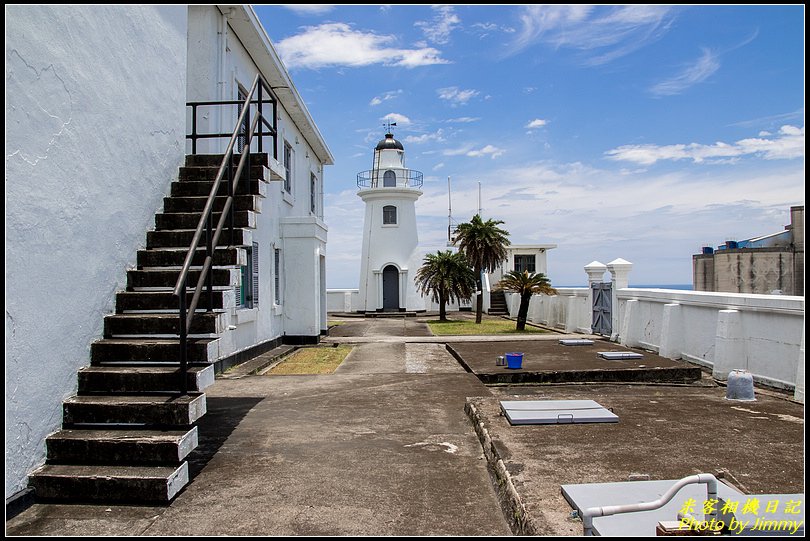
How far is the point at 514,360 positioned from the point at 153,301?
6.23m

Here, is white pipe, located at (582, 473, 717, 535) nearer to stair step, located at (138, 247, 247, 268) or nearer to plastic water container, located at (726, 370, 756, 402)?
stair step, located at (138, 247, 247, 268)

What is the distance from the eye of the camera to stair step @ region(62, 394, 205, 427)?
4.68m

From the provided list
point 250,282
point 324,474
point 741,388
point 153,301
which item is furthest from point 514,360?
point 153,301

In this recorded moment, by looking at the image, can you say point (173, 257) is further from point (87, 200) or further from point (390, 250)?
point (390, 250)

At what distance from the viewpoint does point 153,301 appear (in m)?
5.71

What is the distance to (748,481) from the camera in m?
4.26

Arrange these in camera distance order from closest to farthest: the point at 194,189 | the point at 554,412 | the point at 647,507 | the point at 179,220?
the point at 647,507 < the point at 554,412 < the point at 179,220 < the point at 194,189

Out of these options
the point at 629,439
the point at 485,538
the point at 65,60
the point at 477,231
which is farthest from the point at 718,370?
the point at 477,231

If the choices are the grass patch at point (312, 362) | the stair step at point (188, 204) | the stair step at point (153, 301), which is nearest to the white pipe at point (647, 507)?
the stair step at point (153, 301)

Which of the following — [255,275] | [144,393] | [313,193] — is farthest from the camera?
[313,193]

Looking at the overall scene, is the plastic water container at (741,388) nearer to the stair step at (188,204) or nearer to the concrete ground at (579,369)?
the concrete ground at (579,369)

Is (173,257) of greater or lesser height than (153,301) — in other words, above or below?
above

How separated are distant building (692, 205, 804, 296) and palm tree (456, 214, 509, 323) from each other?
1858cm

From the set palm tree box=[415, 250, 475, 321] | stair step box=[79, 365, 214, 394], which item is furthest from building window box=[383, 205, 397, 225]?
stair step box=[79, 365, 214, 394]
